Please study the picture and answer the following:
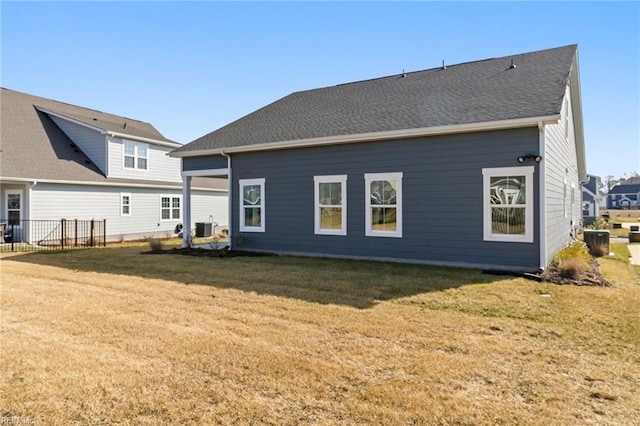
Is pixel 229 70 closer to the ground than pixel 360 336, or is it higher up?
higher up

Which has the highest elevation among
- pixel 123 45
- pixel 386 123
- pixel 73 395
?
pixel 123 45

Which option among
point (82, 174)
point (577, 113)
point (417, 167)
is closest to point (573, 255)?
point (417, 167)

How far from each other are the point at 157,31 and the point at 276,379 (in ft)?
40.3

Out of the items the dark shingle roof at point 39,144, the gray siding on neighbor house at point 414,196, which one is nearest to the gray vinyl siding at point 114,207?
the dark shingle roof at point 39,144

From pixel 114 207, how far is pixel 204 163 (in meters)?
7.95

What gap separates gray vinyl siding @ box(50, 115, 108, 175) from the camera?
753 inches

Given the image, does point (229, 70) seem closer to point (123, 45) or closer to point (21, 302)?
point (123, 45)

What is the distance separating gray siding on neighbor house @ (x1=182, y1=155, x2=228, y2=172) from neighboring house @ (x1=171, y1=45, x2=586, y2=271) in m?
0.04

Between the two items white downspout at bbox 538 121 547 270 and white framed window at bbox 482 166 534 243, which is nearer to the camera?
white downspout at bbox 538 121 547 270

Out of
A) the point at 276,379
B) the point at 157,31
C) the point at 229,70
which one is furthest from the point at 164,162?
the point at 276,379

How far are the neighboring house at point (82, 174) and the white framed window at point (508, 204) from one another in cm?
1660

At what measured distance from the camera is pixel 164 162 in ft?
72.3

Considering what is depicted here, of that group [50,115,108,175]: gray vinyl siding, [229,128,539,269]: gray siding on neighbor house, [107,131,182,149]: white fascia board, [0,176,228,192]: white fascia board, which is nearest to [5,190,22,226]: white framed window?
[0,176,228,192]: white fascia board

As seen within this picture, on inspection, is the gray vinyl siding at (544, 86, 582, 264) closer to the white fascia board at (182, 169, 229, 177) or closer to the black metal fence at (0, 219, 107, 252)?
the white fascia board at (182, 169, 229, 177)
